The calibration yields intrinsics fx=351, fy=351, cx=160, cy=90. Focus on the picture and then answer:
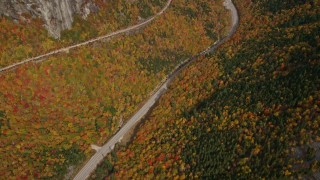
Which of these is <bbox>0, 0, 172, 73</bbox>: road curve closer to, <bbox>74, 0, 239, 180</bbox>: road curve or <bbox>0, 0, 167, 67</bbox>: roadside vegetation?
<bbox>0, 0, 167, 67</bbox>: roadside vegetation

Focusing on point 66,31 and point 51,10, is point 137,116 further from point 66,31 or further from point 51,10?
point 51,10

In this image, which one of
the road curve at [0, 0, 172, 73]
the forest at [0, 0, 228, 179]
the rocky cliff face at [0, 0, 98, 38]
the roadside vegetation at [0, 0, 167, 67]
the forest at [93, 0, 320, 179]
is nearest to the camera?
the forest at [93, 0, 320, 179]

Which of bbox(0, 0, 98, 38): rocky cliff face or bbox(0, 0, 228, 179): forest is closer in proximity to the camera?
bbox(0, 0, 228, 179): forest

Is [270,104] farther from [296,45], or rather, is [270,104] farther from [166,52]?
[166,52]

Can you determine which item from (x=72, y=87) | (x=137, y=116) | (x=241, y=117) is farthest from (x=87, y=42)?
(x=241, y=117)

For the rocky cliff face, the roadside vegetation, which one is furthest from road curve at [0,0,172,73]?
the rocky cliff face

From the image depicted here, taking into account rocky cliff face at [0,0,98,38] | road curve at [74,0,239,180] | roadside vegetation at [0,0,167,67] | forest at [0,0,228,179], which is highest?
rocky cliff face at [0,0,98,38]

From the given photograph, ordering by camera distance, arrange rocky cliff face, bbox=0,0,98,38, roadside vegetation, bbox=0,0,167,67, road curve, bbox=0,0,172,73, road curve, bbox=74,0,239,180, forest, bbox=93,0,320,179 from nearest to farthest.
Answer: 1. forest, bbox=93,0,320,179
2. road curve, bbox=74,0,239,180
3. road curve, bbox=0,0,172,73
4. roadside vegetation, bbox=0,0,167,67
5. rocky cliff face, bbox=0,0,98,38
